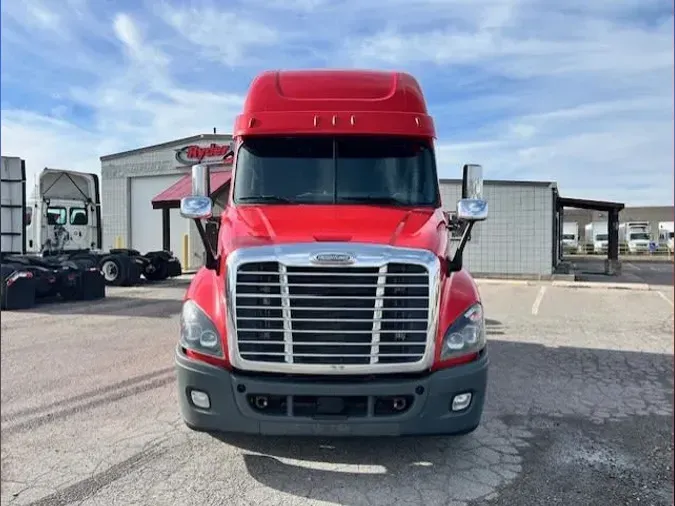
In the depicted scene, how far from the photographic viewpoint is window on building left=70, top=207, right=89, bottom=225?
1669 centimetres

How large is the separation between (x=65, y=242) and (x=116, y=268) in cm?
167

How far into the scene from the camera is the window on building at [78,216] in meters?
16.7

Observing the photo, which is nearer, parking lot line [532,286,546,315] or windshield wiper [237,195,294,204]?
windshield wiper [237,195,294,204]

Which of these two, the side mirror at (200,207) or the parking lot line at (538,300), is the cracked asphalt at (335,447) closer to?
the side mirror at (200,207)

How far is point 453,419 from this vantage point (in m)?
3.66

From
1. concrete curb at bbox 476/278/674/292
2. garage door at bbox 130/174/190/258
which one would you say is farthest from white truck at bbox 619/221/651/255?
garage door at bbox 130/174/190/258

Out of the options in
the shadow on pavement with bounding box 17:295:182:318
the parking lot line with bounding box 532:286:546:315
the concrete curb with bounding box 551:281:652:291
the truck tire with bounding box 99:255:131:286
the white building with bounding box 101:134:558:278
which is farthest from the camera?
the white building with bounding box 101:134:558:278

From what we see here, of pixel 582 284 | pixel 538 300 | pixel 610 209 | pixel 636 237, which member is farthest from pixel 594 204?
pixel 636 237

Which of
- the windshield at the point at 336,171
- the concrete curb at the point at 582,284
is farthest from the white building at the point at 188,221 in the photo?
the windshield at the point at 336,171

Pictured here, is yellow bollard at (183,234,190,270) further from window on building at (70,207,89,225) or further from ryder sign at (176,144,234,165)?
window on building at (70,207,89,225)

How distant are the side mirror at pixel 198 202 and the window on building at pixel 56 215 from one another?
1327cm

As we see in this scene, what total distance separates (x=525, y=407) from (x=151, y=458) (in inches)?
133

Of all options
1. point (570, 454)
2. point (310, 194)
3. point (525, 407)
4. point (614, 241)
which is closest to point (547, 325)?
point (525, 407)

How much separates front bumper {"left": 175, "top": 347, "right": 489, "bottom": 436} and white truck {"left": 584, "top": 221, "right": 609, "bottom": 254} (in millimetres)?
43500
